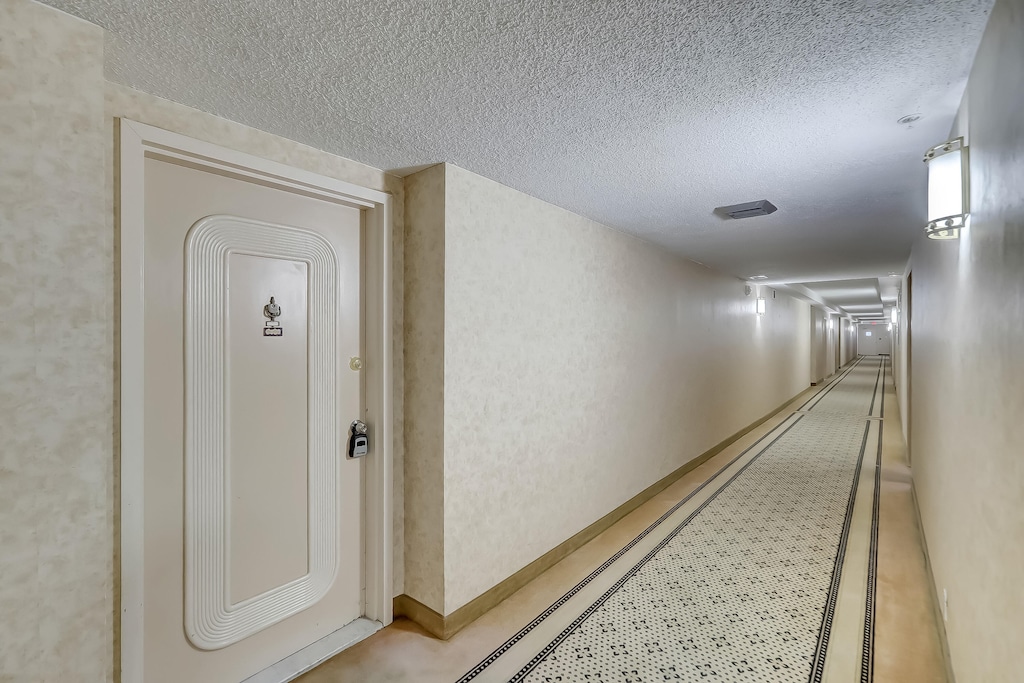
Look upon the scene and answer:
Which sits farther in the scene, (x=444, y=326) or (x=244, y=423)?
(x=444, y=326)

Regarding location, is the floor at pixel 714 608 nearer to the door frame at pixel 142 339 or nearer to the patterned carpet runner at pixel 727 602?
the patterned carpet runner at pixel 727 602

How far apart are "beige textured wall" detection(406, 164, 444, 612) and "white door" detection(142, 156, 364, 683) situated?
287 mm

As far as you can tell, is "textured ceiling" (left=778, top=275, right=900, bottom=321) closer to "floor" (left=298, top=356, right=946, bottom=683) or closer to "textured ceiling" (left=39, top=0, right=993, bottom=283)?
"floor" (left=298, top=356, right=946, bottom=683)

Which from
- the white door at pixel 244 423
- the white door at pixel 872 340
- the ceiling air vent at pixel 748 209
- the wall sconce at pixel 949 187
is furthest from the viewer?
the white door at pixel 872 340

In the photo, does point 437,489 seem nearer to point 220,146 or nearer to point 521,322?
point 521,322

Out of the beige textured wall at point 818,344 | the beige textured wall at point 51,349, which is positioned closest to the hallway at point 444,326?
the beige textured wall at point 51,349

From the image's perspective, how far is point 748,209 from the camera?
3.11 m

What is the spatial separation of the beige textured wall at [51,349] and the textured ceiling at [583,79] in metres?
0.19

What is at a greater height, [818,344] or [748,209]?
[748,209]

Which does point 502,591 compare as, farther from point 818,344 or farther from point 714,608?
point 818,344

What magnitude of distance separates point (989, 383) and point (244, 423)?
2742 millimetres

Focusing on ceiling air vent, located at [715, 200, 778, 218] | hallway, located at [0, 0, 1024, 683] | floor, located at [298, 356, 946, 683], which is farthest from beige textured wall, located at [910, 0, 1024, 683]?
ceiling air vent, located at [715, 200, 778, 218]

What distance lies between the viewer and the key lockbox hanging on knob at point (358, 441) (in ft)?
7.87

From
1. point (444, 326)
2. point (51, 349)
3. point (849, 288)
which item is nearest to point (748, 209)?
point (444, 326)
